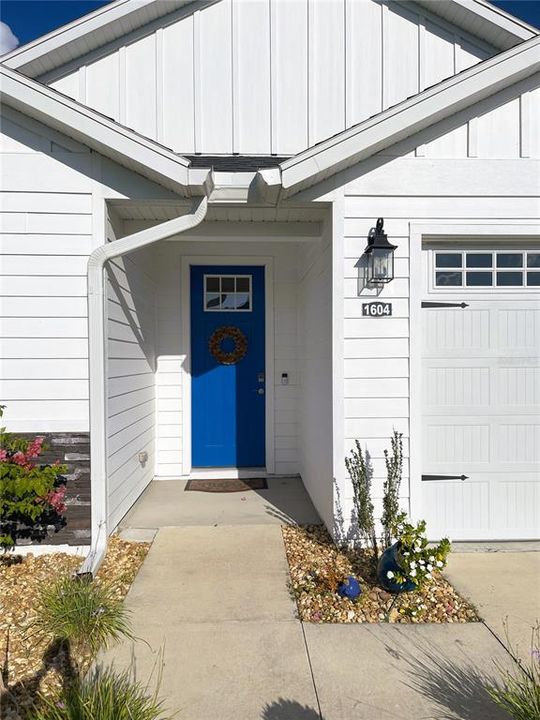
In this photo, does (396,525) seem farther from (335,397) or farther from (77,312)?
(77,312)

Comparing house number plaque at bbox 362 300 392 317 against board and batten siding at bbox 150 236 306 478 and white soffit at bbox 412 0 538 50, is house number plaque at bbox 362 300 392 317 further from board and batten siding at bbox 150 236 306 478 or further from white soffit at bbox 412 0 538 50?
white soffit at bbox 412 0 538 50

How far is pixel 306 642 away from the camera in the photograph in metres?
2.37

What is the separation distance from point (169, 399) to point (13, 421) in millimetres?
1868

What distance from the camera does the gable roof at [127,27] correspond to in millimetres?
3553

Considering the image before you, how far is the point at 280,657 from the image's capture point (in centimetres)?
225

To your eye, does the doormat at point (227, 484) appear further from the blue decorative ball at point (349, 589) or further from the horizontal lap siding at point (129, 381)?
the blue decorative ball at point (349, 589)

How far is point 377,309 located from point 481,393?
1.05 metres

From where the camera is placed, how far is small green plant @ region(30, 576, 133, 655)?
7.46 feet

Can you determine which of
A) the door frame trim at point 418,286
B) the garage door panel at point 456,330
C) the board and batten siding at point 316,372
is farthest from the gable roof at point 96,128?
the garage door panel at point 456,330

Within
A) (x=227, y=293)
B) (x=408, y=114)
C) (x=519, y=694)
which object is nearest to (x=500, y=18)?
(x=408, y=114)

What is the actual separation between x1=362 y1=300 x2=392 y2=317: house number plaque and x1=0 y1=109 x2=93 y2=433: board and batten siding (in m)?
2.09

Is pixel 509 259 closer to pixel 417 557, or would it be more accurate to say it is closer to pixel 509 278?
pixel 509 278

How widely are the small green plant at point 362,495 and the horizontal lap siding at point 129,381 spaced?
183 cm

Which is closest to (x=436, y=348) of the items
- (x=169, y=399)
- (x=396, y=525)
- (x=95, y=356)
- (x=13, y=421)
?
(x=396, y=525)
